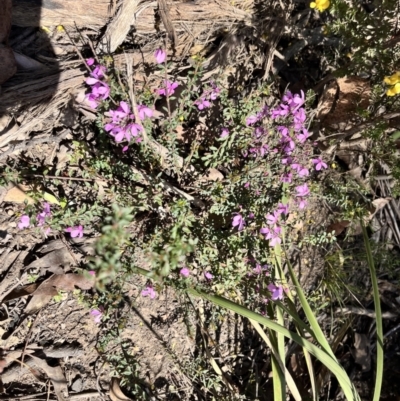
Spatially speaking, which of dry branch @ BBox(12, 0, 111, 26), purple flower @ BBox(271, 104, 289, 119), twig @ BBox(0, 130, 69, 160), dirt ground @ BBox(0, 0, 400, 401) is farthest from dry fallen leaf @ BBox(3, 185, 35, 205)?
purple flower @ BBox(271, 104, 289, 119)

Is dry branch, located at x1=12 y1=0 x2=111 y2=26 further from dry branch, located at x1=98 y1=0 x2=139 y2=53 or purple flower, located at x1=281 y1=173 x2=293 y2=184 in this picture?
purple flower, located at x1=281 y1=173 x2=293 y2=184

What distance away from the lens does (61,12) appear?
222 centimetres

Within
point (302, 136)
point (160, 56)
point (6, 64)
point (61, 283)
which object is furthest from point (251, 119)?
point (61, 283)

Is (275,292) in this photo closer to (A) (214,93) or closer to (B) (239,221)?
(B) (239,221)

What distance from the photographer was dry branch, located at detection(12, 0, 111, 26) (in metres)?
2.16

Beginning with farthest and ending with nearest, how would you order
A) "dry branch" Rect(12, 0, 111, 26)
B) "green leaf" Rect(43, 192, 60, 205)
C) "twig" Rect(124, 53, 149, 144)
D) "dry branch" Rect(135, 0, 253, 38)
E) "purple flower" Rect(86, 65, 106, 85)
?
"dry branch" Rect(135, 0, 253, 38), "green leaf" Rect(43, 192, 60, 205), "dry branch" Rect(12, 0, 111, 26), "purple flower" Rect(86, 65, 106, 85), "twig" Rect(124, 53, 149, 144)

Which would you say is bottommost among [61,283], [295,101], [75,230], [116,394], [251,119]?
[116,394]

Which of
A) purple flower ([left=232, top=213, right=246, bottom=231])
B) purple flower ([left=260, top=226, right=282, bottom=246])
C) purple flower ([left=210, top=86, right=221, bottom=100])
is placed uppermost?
purple flower ([left=210, top=86, right=221, bottom=100])

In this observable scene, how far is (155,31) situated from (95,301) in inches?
60.7

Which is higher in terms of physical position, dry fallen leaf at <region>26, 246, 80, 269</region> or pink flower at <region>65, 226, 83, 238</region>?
pink flower at <region>65, 226, 83, 238</region>

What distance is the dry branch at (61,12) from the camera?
2160 mm

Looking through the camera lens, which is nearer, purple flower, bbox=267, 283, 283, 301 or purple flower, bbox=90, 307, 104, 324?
purple flower, bbox=267, 283, 283, 301

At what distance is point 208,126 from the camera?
2600 mm

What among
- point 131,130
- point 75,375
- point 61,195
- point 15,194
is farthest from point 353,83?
point 75,375
